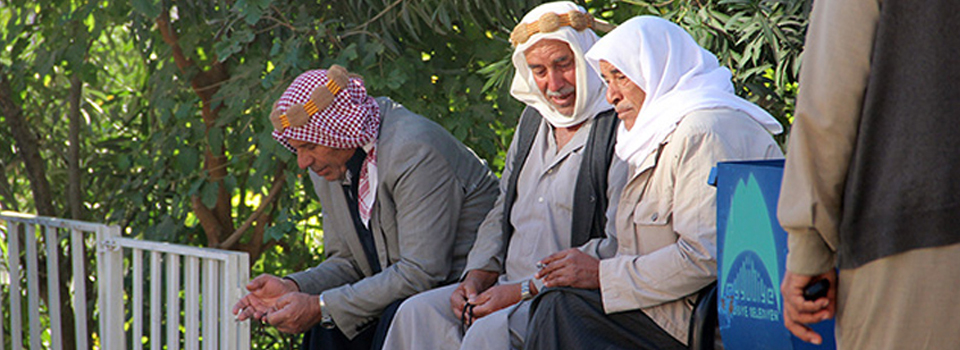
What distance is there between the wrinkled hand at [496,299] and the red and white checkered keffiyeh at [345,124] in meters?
0.66

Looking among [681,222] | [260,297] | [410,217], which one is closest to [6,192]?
[260,297]

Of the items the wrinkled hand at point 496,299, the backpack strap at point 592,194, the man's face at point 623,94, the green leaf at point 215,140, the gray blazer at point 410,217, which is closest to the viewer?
the man's face at point 623,94

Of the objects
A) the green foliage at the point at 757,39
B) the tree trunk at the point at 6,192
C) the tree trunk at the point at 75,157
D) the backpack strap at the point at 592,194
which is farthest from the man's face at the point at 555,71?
the tree trunk at the point at 6,192

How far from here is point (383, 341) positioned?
374 centimetres

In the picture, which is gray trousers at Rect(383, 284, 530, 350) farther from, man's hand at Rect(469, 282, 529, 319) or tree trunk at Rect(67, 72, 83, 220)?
tree trunk at Rect(67, 72, 83, 220)

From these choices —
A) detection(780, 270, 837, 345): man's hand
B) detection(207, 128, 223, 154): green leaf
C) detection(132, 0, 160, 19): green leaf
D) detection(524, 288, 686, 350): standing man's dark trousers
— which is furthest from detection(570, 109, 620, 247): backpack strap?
detection(207, 128, 223, 154): green leaf

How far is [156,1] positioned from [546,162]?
7.39 ft

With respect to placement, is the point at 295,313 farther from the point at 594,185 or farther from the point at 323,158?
the point at 594,185

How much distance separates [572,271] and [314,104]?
129 centimetres

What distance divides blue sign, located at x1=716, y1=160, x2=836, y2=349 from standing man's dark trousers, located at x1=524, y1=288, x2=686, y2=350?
0.40 metres

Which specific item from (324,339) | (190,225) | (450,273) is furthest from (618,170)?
(190,225)

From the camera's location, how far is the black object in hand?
203 centimetres

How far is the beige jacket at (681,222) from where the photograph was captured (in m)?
2.80

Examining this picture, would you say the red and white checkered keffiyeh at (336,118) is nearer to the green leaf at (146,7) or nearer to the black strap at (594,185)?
the black strap at (594,185)
